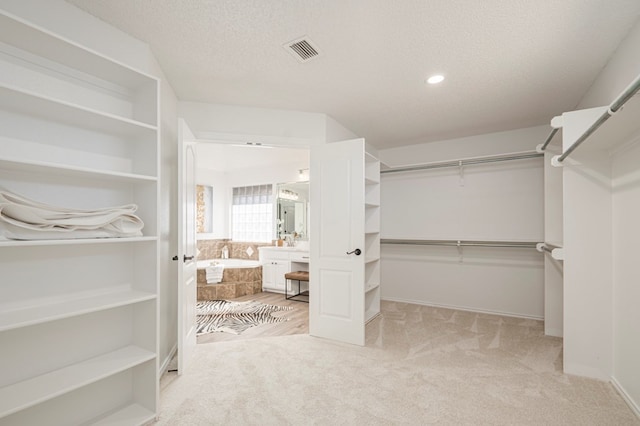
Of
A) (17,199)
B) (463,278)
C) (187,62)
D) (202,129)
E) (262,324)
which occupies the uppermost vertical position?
(187,62)

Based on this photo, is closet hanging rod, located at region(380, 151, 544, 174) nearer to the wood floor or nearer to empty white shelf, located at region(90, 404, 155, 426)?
the wood floor

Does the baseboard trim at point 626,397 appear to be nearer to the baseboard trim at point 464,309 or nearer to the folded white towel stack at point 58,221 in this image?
the baseboard trim at point 464,309

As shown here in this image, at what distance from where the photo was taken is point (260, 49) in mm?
2252

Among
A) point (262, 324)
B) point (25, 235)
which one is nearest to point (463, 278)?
point (262, 324)

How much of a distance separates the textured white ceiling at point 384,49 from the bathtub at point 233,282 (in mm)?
3185

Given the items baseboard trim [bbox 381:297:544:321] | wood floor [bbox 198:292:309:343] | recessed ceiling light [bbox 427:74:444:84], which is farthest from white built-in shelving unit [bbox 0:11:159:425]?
baseboard trim [bbox 381:297:544:321]

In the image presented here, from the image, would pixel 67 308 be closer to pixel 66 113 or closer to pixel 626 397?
pixel 66 113

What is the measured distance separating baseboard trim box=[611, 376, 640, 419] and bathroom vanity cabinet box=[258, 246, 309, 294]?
3.89 meters

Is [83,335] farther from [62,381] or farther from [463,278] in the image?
[463,278]

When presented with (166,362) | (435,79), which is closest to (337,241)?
(435,79)

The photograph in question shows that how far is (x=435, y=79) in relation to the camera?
2.72 m

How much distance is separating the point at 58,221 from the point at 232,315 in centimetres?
300

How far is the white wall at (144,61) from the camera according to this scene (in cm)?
173

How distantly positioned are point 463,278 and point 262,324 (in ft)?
9.56
